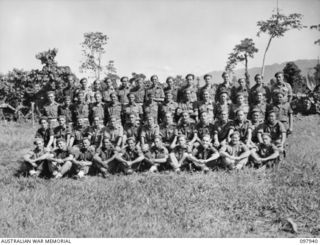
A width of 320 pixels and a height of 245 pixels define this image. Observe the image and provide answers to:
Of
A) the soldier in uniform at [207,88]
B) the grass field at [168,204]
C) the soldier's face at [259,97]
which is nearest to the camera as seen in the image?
the grass field at [168,204]

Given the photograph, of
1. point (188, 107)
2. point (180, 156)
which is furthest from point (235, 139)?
point (188, 107)

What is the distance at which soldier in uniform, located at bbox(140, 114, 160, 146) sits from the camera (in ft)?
26.5

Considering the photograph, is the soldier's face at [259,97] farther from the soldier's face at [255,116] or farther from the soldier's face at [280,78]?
the soldier's face at [280,78]

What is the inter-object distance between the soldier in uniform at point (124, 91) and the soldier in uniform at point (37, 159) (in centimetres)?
274

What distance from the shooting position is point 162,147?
25.4 feet

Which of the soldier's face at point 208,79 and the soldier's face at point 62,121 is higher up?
the soldier's face at point 208,79

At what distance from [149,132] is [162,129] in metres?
0.38

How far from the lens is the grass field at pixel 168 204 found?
16.5 ft

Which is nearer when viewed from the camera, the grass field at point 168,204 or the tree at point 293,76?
the grass field at point 168,204

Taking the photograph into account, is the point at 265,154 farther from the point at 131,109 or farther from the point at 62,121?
the point at 62,121

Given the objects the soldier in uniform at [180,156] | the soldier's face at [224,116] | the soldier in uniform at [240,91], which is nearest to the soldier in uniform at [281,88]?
the soldier in uniform at [240,91]

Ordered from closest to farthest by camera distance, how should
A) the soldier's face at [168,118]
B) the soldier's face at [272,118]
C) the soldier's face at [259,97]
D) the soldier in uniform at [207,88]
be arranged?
the soldier's face at [272,118], the soldier's face at [168,118], the soldier's face at [259,97], the soldier in uniform at [207,88]

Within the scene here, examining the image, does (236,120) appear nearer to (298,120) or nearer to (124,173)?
(124,173)

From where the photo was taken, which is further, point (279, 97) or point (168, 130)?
point (279, 97)
